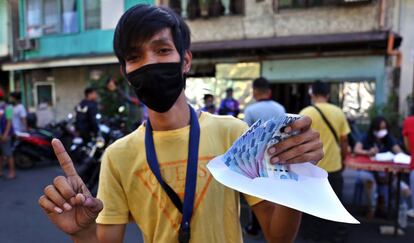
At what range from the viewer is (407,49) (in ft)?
32.1

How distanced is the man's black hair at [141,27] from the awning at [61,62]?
11.9 meters

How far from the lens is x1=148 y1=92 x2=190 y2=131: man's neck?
1.42 meters

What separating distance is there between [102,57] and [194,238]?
12.7 m

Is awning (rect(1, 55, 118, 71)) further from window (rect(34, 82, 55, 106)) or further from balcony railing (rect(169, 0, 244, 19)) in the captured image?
balcony railing (rect(169, 0, 244, 19))

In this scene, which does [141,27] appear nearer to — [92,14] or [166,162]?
[166,162]

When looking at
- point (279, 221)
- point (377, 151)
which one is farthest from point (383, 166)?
point (279, 221)

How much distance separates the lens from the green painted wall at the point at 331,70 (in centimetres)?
995

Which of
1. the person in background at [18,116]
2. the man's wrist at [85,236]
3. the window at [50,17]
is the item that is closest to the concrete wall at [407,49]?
the person in background at [18,116]

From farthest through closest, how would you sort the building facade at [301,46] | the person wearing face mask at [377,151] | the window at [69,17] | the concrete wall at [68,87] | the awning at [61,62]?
1. the concrete wall at [68,87]
2. the window at [69,17]
3. the awning at [61,62]
4. the building facade at [301,46]
5. the person wearing face mask at [377,151]

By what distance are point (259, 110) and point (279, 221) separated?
3324mm

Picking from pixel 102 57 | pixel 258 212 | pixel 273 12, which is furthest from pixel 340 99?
pixel 258 212

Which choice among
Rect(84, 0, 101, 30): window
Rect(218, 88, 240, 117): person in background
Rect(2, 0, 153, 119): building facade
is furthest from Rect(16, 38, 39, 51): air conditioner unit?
Rect(218, 88, 240, 117): person in background

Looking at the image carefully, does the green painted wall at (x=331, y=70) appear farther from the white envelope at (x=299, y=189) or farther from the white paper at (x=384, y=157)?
the white envelope at (x=299, y=189)

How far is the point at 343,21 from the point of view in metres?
10.3
